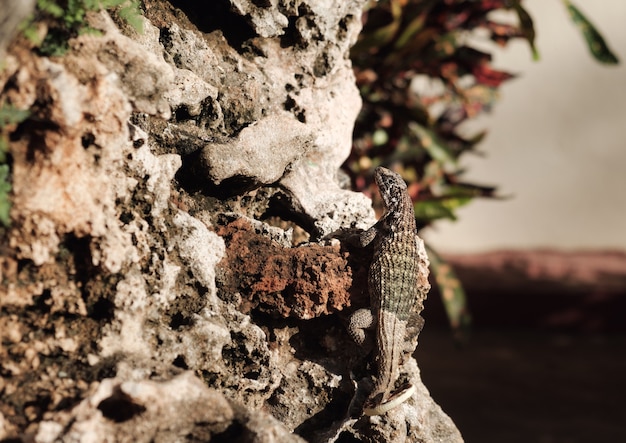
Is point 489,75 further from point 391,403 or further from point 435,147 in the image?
point 391,403

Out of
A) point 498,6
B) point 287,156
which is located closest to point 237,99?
point 287,156

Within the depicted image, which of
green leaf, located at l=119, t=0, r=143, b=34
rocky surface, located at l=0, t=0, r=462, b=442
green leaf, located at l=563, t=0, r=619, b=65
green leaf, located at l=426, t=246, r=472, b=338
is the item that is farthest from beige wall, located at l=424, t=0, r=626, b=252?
green leaf, located at l=119, t=0, r=143, b=34

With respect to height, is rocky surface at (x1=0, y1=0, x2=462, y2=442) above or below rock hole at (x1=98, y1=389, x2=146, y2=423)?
above

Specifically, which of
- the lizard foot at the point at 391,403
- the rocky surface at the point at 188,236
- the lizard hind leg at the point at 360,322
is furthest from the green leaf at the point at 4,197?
the lizard foot at the point at 391,403

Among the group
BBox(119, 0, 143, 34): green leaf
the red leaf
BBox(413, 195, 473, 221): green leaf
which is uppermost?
BBox(119, 0, 143, 34): green leaf

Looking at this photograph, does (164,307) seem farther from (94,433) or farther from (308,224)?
(308,224)

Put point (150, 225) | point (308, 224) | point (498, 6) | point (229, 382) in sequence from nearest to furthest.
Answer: point (150, 225) < point (229, 382) < point (308, 224) < point (498, 6)

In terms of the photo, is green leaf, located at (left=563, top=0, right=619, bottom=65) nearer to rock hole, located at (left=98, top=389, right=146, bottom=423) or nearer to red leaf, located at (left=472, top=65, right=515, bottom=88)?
red leaf, located at (left=472, top=65, right=515, bottom=88)
